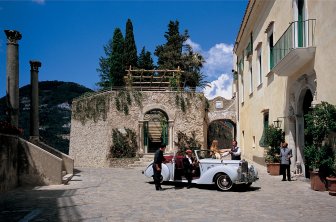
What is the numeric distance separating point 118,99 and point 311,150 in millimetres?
16934

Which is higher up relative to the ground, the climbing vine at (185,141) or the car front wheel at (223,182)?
the climbing vine at (185,141)

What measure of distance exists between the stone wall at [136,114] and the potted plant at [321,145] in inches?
599

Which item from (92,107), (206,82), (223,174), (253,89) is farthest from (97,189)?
(206,82)

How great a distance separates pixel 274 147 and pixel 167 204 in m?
8.01

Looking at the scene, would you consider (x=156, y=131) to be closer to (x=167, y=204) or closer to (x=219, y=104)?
(x=219, y=104)

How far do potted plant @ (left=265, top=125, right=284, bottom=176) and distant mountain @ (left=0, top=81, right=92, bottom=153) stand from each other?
2210 cm

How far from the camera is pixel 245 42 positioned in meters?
24.8

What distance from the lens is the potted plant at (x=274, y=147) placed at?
48.9 feet

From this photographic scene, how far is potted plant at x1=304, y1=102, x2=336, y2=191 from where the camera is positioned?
378 inches

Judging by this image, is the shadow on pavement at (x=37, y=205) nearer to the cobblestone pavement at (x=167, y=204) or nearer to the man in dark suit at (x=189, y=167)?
the cobblestone pavement at (x=167, y=204)

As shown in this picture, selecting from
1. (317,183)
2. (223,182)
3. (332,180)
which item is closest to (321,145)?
(317,183)

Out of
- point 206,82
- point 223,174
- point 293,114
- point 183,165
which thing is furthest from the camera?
point 206,82

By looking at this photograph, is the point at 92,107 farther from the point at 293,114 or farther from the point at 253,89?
the point at 293,114

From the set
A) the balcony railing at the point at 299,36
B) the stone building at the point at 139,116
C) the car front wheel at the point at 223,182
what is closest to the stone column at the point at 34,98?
the stone building at the point at 139,116
